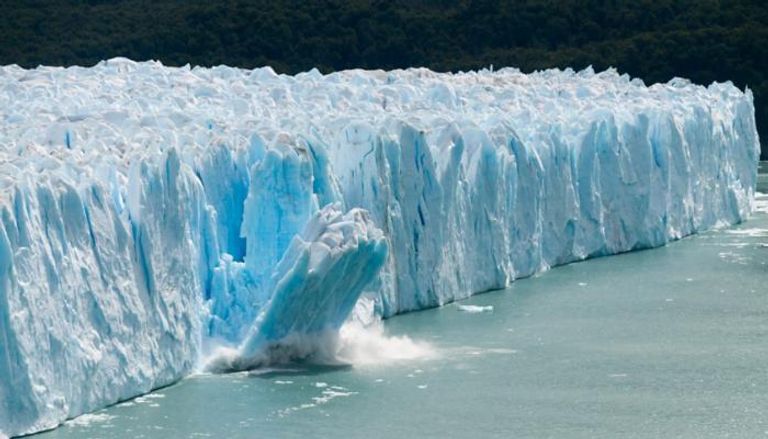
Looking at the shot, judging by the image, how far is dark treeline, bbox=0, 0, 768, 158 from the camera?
35938 millimetres

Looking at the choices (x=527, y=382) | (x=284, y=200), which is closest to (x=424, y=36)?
(x=284, y=200)

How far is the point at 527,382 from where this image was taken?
13375 millimetres

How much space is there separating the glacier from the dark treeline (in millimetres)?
12340

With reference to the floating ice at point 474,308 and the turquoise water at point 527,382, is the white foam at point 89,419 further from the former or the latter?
the floating ice at point 474,308

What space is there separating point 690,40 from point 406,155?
68.5 ft

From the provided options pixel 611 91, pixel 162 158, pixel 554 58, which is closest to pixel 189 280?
pixel 162 158

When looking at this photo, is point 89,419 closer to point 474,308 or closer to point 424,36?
point 474,308

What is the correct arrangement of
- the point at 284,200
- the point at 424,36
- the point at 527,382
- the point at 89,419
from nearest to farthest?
1. the point at 89,419
2. the point at 527,382
3. the point at 284,200
4. the point at 424,36

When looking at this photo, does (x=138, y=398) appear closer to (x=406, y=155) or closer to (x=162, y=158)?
(x=162, y=158)

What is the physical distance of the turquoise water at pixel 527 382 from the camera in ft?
39.0

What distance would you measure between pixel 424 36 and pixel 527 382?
996 inches

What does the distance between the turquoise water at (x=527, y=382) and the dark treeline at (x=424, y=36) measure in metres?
18.4

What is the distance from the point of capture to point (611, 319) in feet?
53.4

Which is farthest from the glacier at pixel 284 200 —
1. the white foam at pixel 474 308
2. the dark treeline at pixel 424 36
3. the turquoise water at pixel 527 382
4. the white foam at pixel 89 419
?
the dark treeline at pixel 424 36
